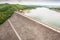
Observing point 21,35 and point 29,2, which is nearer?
point 21,35

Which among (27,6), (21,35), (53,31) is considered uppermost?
(53,31)

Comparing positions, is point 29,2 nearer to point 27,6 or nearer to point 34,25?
point 27,6

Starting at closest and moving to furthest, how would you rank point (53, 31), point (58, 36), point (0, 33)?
1. point (58, 36)
2. point (53, 31)
3. point (0, 33)

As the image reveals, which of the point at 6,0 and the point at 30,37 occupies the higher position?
the point at 30,37

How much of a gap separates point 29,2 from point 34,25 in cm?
2156

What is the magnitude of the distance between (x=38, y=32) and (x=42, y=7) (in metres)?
21.5

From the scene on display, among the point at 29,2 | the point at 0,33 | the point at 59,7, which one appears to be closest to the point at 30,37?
the point at 0,33

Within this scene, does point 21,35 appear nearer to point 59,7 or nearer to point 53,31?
point 53,31

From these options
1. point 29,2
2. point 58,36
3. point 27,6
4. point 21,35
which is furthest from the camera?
point 27,6

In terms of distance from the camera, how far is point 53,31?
16.8 meters

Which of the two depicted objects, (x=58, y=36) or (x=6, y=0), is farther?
(x=6, y=0)

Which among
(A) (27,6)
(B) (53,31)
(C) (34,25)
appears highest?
(B) (53,31)

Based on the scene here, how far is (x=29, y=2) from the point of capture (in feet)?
139

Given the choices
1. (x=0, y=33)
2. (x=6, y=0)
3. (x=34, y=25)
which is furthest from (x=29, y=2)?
(x=34, y=25)
